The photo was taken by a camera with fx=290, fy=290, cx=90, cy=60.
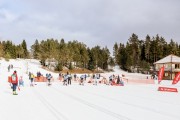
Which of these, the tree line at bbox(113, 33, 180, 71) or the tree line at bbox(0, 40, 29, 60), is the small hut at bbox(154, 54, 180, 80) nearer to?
the tree line at bbox(113, 33, 180, 71)

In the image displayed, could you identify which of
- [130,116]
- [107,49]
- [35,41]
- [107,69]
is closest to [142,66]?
[107,69]

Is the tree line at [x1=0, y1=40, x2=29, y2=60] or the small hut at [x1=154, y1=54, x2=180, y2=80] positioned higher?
the tree line at [x1=0, y1=40, x2=29, y2=60]

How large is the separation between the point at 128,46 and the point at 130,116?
369 feet

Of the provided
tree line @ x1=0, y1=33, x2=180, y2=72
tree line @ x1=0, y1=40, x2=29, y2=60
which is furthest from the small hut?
tree line @ x1=0, y1=40, x2=29, y2=60

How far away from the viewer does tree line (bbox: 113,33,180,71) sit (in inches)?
4338

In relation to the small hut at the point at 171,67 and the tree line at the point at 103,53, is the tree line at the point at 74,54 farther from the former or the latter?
the small hut at the point at 171,67

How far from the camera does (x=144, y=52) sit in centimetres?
12219

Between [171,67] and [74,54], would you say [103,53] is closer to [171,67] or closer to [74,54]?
[74,54]

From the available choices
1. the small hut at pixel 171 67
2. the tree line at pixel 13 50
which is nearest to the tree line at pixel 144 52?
the small hut at pixel 171 67

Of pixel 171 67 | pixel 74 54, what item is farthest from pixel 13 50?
pixel 171 67

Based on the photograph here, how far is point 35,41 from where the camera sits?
5753 inches

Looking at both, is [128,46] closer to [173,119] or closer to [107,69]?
[107,69]

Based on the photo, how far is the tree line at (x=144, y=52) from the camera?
110 m

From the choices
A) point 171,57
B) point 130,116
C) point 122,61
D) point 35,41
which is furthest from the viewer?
Result: point 35,41
